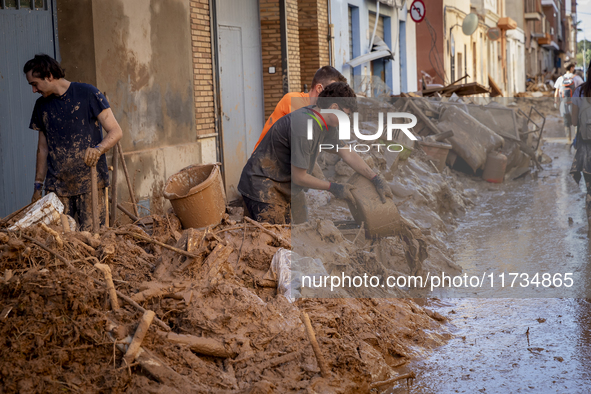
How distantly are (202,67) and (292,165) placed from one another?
4524 millimetres

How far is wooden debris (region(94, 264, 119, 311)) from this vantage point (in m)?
3.65

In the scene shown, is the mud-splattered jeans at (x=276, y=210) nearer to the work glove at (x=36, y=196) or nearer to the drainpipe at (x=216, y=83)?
the work glove at (x=36, y=196)

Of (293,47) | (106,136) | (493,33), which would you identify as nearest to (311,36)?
(293,47)

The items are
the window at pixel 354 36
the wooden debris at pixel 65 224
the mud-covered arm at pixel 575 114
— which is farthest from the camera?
the window at pixel 354 36

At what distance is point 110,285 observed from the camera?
373 cm

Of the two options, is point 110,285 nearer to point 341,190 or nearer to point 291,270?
point 291,270

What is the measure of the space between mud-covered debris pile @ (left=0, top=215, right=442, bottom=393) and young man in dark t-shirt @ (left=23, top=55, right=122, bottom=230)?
51 centimetres

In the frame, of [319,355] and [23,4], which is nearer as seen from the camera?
[319,355]

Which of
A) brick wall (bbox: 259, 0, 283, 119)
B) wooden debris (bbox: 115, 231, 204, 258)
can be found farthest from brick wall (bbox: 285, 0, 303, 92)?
wooden debris (bbox: 115, 231, 204, 258)

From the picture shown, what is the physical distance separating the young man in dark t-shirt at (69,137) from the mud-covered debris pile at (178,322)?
515 mm

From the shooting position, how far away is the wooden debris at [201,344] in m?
3.58

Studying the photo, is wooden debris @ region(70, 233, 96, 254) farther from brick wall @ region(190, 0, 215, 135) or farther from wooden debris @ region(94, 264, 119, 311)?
brick wall @ region(190, 0, 215, 135)

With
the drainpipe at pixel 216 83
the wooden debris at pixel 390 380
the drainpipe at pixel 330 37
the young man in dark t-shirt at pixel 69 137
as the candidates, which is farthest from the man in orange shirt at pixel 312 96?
the drainpipe at pixel 330 37

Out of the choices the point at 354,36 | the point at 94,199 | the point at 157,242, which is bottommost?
the point at 157,242
